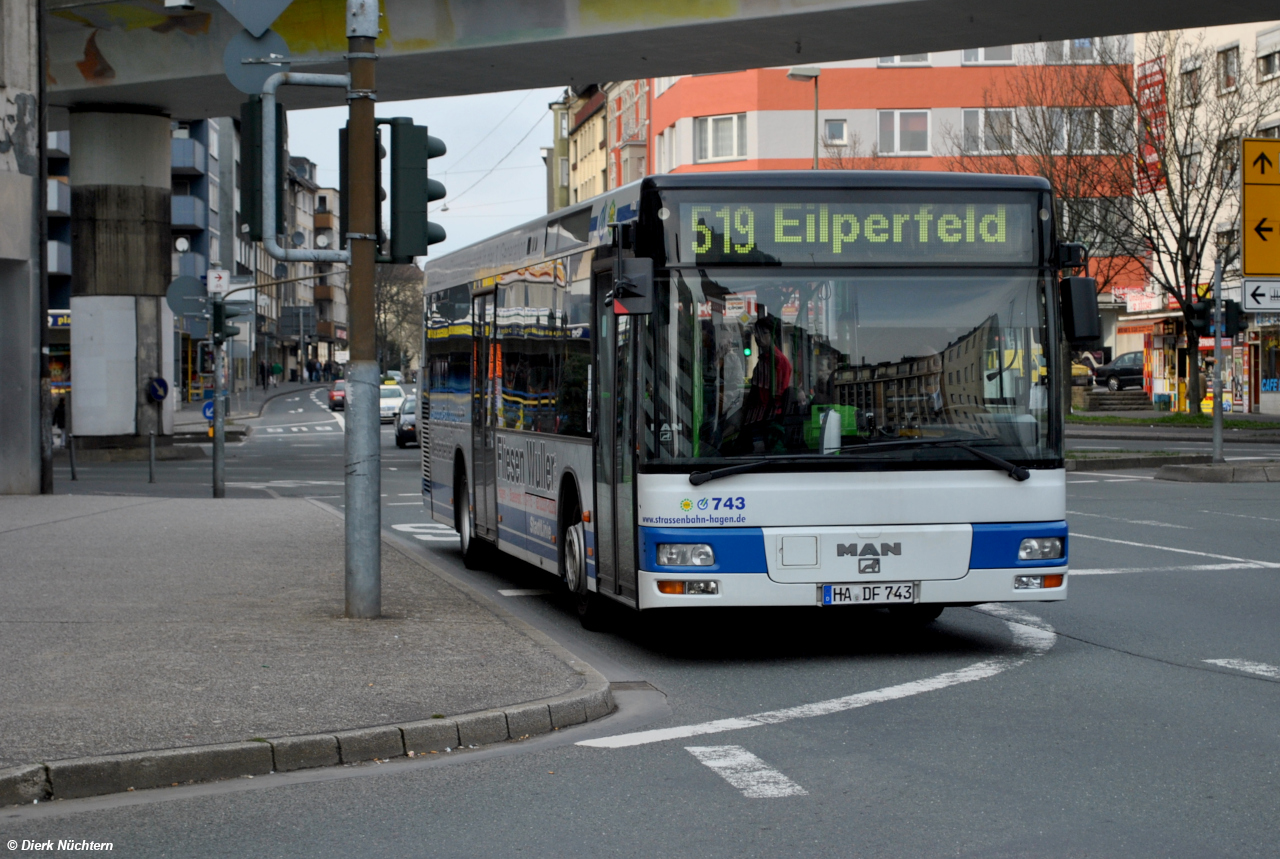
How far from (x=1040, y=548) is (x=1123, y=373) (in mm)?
60360

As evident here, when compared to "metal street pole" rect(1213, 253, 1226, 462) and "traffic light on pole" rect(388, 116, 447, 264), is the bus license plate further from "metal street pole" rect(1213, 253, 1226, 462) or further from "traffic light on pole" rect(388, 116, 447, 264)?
"metal street pole" rect(1213, 253, 1226, 462)

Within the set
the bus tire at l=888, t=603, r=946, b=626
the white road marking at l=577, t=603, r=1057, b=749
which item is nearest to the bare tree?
the bus tire at l=888, t=603, r=946, b=626

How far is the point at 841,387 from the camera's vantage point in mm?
9227

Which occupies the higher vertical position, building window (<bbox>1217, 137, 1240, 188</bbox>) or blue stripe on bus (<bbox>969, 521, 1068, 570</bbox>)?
building window (<bbox>1217, 137, 1240, 188</bbox>)

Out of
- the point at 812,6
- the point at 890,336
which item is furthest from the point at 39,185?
the point at 890,336

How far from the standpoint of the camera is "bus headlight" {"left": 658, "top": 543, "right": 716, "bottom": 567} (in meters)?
9.25

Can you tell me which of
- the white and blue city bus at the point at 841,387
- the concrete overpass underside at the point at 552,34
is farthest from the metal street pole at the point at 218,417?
the white and blue city bus at the point at 841,387

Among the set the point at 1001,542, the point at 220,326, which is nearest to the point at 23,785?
the point at 1001,542

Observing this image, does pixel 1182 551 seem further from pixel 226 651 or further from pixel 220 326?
pixel 220 326

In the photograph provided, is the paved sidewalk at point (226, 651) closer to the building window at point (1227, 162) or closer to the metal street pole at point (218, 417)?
the metal street pole at point (218, 417)

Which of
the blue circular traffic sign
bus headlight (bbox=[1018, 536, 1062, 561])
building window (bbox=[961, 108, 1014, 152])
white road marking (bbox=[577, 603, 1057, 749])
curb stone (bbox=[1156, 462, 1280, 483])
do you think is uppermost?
building window (bbox=[961, 108, 1014, 152])

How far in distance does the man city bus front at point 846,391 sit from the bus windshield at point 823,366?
11 millimetres

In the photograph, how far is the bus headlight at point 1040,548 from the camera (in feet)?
31.4

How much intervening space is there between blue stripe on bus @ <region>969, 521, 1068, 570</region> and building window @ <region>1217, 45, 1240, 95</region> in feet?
128
